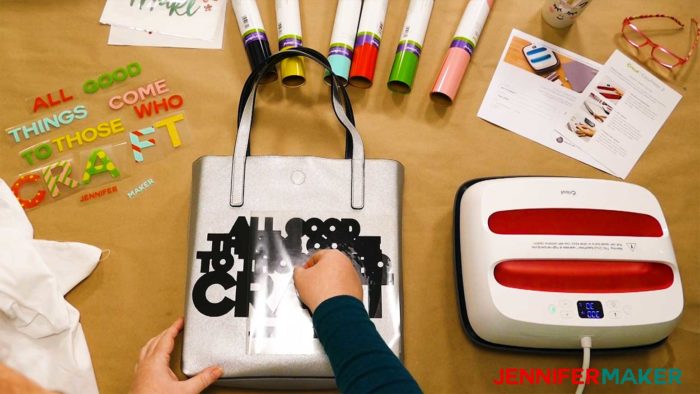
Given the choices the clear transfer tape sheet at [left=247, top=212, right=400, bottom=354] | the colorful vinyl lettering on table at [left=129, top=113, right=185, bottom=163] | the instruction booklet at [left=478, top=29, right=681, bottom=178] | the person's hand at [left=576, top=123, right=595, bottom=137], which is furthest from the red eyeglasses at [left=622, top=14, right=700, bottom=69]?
the colorful vinyl lettering on table at [left=129, top=113, right=185, bottom=163]

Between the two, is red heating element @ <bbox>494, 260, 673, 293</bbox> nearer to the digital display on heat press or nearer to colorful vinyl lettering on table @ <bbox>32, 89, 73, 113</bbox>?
the digital display on heat press

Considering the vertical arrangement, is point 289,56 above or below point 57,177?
above

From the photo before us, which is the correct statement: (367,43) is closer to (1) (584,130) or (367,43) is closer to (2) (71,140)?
(1) (584,130)

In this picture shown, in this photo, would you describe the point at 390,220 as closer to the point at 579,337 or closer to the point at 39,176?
the point at 579,337

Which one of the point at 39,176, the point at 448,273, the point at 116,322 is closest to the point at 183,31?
the point at 39,176

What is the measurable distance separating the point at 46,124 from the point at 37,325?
322 mm

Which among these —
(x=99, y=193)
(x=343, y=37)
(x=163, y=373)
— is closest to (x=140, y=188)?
(x=99, y=193)

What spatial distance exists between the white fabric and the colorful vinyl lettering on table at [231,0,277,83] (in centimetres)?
41

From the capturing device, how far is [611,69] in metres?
0.84

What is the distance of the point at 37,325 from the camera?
24.9 inches

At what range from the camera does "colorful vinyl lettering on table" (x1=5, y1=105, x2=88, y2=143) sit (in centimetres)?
78

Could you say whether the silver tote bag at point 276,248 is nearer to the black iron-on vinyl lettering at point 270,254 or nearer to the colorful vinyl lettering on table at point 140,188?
the black iron-on vinyl lettering at point 270,254

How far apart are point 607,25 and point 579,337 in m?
0.55

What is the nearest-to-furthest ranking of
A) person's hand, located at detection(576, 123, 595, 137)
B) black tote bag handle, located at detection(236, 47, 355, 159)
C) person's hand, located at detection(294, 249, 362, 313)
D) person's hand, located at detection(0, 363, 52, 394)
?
person's hand, located at detection(0, 363, 52, 394), person's hand, located at detection(294, 249, 362, 313), black tote bag handle, located at detection(236, 47, 355, 159), person's hand, located at detection(576, 123, 595, 137)
